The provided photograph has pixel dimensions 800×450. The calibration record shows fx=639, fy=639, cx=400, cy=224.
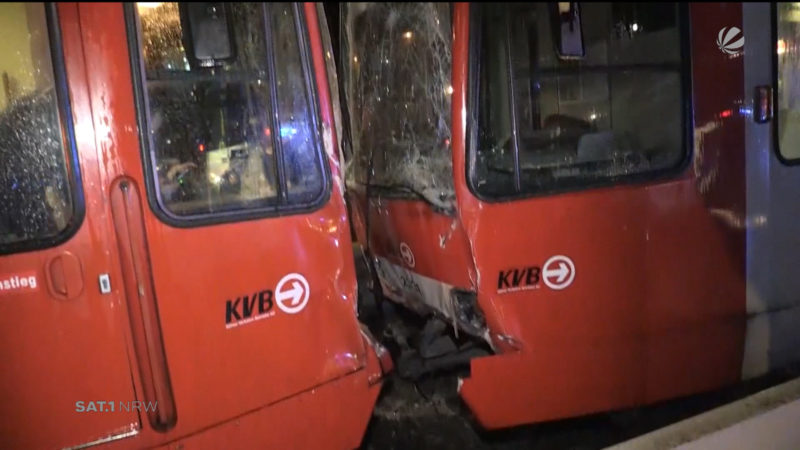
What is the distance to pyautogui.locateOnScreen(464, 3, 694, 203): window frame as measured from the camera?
2857mm

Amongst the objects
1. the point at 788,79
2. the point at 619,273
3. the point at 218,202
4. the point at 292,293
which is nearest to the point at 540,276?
the point at 619,273

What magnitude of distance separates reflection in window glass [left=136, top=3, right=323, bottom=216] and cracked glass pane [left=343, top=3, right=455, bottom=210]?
0.76 m

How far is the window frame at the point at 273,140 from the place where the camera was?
236 centimetres

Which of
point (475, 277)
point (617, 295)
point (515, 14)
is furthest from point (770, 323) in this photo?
point (515, 14)

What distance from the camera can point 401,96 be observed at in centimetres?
359

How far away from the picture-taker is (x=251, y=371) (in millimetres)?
2592

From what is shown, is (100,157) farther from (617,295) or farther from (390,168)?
(617,295)

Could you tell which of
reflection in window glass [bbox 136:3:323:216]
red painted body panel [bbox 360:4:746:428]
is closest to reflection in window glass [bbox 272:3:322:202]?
reflection in window glass [bbox 136:3:323:216]

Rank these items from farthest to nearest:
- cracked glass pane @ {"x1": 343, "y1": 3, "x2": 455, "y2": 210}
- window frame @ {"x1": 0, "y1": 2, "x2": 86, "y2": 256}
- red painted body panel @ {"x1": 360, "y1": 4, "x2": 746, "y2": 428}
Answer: cracked glass pane @ {"x1": 343, "y1": 3, "x2": 455, "y2": 210} < red painted body panel @ {"x1": 360, "y1": 4, "x2": 746, "y2": 428} < window frame @ {"x1": 0, "y1": 2, "x2": 86, "y2": 256}

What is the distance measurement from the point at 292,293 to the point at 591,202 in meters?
1.46

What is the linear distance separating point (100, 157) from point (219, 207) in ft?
1.51

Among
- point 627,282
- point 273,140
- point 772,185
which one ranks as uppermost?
point 273,140

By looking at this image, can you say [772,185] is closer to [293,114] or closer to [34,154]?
[293,114]

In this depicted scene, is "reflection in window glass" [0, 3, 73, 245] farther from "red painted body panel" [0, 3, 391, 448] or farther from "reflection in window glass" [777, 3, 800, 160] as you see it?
"reflection in window glass" [777, 3, 800, 160]
